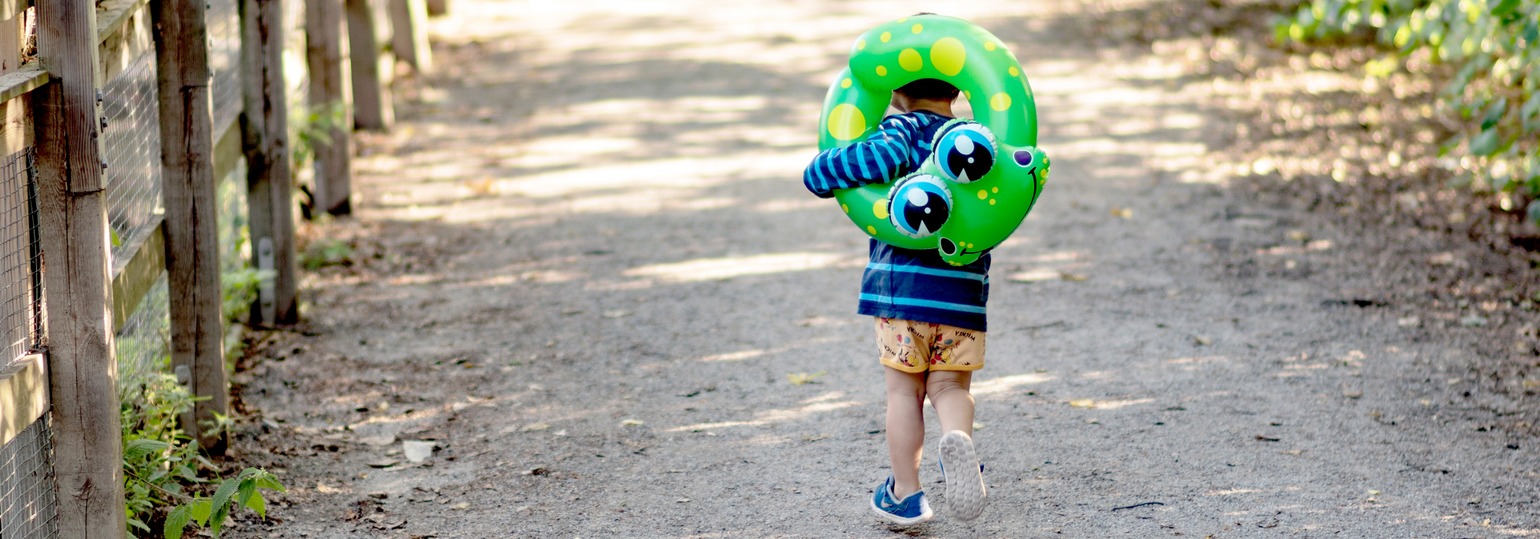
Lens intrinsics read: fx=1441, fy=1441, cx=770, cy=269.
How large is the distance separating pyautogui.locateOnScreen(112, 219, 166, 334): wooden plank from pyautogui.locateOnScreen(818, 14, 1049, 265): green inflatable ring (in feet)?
6.50

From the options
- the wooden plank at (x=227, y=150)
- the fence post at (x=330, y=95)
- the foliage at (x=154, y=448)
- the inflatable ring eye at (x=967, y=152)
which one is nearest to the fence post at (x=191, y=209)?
the foliage at (x=154, y=448)

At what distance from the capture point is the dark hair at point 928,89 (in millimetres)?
3809

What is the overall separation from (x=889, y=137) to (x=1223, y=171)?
490cm

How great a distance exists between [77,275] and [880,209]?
194cm

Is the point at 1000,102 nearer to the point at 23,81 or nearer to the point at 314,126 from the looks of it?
the point at 23,81

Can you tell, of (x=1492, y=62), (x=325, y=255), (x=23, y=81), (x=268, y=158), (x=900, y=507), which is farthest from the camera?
(x=1492, y=62)

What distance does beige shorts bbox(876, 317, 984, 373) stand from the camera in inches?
151

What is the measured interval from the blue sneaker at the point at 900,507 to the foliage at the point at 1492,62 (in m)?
3.53

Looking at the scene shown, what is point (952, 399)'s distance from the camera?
152 inches

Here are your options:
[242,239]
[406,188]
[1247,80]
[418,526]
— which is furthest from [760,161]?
[418,526]

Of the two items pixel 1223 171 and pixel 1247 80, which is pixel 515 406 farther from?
pixel 1247 80

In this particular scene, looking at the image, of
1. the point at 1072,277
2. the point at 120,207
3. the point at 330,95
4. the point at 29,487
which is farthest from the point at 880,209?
the point at 330,95

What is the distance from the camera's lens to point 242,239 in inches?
232

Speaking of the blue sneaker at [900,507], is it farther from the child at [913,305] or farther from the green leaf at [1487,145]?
the green leaf at [1487,145]
